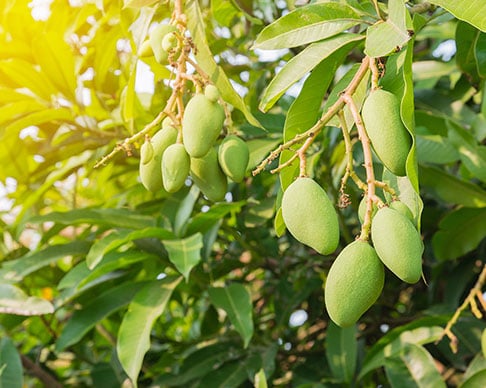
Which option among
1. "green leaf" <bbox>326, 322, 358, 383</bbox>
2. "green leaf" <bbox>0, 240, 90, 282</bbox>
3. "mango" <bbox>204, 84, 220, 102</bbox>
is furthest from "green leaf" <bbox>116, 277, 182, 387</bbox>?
"mango" <bbox>204, 84, 220, 102</bbox>

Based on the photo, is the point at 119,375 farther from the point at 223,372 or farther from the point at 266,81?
the point at 266,81

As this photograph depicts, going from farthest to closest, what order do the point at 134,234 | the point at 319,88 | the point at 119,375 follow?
the point at 119,375, the point at 134,234, the point at 319,88

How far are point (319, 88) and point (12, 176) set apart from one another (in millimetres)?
1042

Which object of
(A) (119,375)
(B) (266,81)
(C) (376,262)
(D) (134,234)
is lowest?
(A) (119,375)

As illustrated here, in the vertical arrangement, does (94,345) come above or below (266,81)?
below

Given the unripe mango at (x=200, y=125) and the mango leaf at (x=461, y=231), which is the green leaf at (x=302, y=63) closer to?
the unripe mango at (x=200, y=125)

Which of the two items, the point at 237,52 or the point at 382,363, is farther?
the point at 237,52

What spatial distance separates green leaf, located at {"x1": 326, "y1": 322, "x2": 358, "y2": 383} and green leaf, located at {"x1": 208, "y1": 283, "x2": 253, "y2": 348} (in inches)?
8.9

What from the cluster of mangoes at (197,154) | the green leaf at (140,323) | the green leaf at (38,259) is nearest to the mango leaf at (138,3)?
the cluster of mangoes at (197,154)

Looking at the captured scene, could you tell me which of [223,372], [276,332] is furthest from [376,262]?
[276,332]

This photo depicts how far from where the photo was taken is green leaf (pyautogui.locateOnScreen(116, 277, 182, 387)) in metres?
1.18

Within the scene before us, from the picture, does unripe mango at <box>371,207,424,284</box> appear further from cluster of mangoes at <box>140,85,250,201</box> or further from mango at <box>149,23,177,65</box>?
mango at <box>149,23,177,65</box>

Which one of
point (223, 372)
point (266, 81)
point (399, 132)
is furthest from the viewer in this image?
point (266, 81)

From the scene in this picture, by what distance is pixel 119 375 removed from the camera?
1646mm
